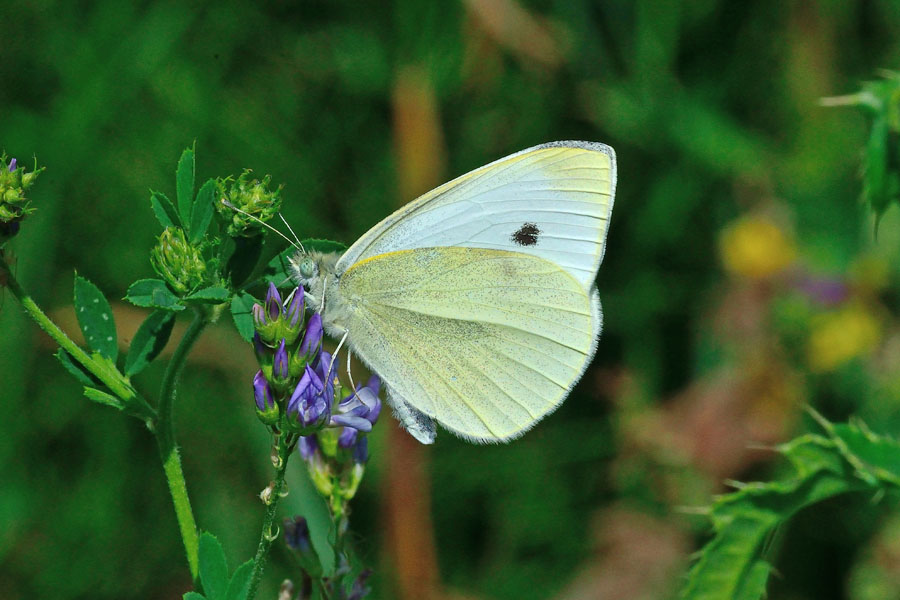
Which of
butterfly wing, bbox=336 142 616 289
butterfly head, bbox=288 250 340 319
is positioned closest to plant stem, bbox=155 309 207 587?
butterfly head, bbox=288 250 340 319

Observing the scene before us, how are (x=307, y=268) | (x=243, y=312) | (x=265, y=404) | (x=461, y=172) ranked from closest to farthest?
(x=265, y=404) → (x=243, y=312) → (x=307, y=268) → (x=461, y=172)

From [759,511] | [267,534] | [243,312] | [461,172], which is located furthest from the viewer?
[461,172]

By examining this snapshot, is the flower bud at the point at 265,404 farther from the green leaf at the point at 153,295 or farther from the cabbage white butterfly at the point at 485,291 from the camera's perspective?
the cabbage white butterfly at the point at 485,291

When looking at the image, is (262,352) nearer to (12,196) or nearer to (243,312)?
(243,312)

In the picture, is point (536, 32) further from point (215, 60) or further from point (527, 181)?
point (527, 181)

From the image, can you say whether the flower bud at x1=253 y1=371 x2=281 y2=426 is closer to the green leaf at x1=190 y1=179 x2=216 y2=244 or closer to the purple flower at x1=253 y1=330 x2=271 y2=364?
the purple flower at x1=253 y1=330 x2=271 y2=364

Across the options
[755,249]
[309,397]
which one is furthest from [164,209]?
[755,249]
